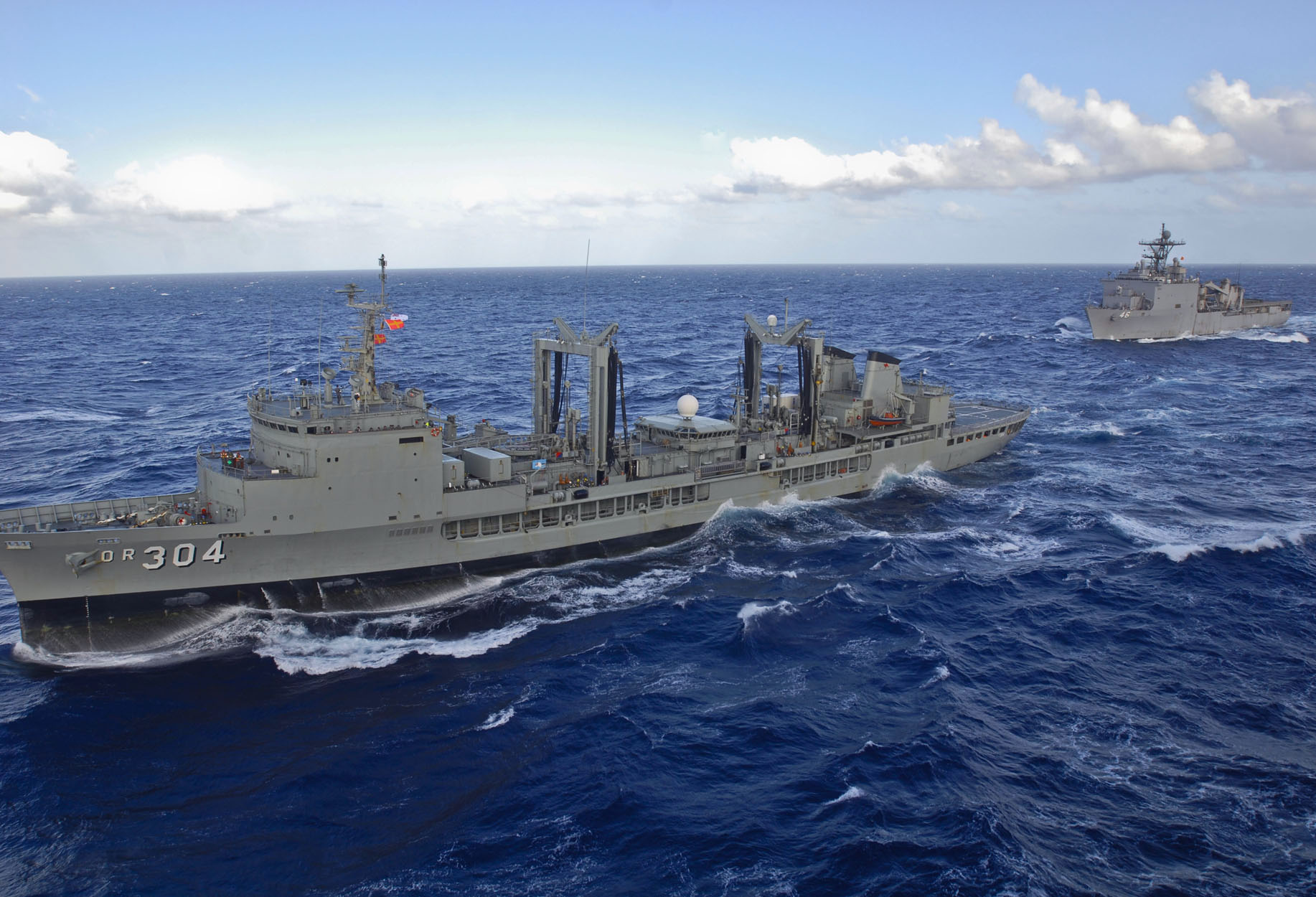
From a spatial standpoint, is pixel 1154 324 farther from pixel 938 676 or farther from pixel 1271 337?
pixel 938 676

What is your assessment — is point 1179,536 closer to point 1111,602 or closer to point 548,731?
point 1111,602

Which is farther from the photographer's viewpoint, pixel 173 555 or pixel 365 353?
pixel 365 353

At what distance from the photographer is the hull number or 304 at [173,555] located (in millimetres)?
32625

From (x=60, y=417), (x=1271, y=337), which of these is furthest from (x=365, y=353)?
(x=1271, y=337)

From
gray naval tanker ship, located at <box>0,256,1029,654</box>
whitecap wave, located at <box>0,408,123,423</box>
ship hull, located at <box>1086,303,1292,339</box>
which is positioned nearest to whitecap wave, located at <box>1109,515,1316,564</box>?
gray naval tanker ship, located at <box>0,256,1029,654</box>

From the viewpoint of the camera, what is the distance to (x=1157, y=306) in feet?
381

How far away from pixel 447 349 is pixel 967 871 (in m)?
100

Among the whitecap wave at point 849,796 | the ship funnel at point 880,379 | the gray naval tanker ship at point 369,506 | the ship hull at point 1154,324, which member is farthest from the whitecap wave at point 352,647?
the ship hull at point 1154,324

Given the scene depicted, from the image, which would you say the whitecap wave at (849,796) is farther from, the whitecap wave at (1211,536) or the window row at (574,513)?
the whitecap wave at (1211,536)

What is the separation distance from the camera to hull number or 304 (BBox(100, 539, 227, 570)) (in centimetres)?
3262

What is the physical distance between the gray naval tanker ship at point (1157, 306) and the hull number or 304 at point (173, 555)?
115 metres

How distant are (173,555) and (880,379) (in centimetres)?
3908

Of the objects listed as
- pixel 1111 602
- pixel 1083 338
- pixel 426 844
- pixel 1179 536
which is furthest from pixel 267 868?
pixel 1083 338

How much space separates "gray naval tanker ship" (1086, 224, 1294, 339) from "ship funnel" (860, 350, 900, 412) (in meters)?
77.7
